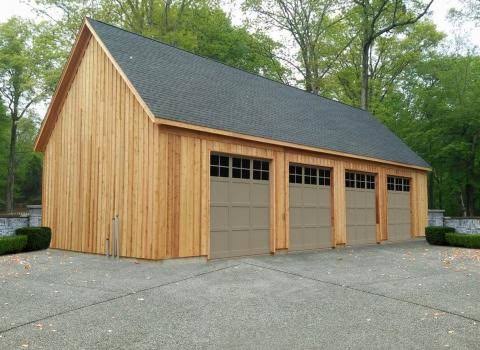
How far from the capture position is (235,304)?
711 centimetres

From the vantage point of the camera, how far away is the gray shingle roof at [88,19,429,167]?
11.7 metres

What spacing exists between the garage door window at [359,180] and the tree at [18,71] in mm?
26105

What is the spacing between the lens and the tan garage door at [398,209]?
1839 cm

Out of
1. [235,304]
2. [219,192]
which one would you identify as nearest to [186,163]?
[219,192]

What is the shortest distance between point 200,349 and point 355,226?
12.3 m

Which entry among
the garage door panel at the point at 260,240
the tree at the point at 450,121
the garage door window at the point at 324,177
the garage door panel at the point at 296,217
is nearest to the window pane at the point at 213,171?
the garage door panel at the point at 260,240

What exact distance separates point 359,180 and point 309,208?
3.39 meters

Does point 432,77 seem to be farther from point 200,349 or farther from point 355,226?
point 200,349

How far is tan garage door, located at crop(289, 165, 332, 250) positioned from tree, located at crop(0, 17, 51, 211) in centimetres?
2609

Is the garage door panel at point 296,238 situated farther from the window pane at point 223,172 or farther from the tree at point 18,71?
the tree at point 18,71

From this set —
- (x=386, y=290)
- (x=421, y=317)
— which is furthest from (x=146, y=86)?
(x=421, y=317)

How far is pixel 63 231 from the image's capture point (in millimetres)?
13734

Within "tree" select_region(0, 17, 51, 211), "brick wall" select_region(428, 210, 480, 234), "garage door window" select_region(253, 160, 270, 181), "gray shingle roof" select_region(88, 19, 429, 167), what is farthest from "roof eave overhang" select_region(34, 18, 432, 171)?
"tree" select_region(0, 17, 51, 211)

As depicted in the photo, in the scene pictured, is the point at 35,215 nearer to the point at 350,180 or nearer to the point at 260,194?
the point at 260,194
